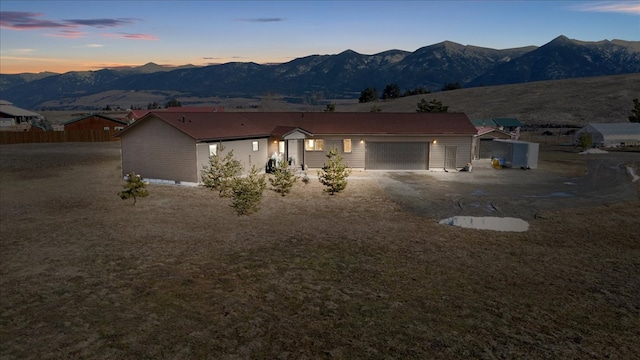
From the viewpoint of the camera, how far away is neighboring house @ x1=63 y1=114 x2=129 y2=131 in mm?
63969

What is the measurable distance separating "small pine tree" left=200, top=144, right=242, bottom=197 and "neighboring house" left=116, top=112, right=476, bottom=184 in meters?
1.75

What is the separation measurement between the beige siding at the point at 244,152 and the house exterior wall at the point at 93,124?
41.2 m

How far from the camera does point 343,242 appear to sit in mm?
15023

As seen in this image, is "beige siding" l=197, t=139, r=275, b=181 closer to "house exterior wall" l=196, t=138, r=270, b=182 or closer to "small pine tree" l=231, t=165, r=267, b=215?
"house exterior wall" l=196, t=138, r=270, b=182

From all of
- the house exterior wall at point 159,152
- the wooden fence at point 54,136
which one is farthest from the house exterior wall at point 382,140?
the wooden fence at point 54,136

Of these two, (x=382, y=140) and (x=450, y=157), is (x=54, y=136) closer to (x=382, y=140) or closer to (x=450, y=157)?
(x=382, y=140)

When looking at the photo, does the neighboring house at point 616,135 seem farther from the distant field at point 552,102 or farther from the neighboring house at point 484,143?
the neighboring house at point 484,143

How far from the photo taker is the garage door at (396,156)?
34500mm

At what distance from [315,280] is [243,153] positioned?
65.2 ft

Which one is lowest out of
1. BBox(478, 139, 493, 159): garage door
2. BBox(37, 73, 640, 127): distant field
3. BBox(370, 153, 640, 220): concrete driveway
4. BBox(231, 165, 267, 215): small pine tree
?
BBox(370, 153, 640, 220): concrete driveway

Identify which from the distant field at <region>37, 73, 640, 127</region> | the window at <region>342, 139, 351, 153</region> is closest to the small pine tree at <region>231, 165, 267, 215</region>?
the window at <region>342, 139, 351, 153</region>

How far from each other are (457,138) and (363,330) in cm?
2878

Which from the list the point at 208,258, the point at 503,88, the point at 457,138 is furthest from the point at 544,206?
the point at 503,88

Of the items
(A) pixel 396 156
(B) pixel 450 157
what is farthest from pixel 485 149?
(A) pixel 396 156
